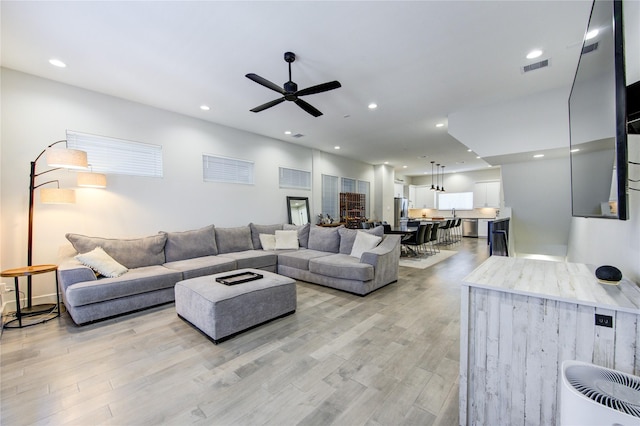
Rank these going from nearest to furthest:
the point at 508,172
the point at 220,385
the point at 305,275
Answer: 1. the point at 220,385
2. the point at 305,275
3. the point at 508,172

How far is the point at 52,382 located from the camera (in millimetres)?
1932

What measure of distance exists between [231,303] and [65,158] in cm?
269

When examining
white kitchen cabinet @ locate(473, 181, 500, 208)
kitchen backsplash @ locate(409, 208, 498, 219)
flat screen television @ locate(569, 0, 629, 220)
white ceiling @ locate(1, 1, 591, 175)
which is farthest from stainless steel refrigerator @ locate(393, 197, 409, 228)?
flat screen television @ locate(569, 0, 629, 220)

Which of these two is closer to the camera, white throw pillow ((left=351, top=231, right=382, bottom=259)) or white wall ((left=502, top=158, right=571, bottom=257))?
white throw pillow ((left=351, top=231, right=382, bottom=259))

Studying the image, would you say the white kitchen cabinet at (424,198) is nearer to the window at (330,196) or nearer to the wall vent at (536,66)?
the window at (330,196)

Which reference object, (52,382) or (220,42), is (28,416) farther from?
(220,42)

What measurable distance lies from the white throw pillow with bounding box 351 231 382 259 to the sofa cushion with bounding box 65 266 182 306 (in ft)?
9.06

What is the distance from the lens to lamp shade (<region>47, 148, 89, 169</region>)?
2930mm

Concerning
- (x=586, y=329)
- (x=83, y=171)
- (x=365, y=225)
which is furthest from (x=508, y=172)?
(x=83, y=171)

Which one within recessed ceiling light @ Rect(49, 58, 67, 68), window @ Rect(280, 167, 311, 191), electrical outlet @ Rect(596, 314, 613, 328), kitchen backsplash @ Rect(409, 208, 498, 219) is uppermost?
recessed ceiling light @ Rect(49, 58, 67, 68)

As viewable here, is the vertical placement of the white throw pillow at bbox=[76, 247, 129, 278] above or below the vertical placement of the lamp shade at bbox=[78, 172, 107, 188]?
below

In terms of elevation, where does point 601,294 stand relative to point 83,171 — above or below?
below

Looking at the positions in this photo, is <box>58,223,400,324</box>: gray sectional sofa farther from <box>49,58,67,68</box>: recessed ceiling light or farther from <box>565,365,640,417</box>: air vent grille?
<box>565,365,640,417</box>: air vent grille

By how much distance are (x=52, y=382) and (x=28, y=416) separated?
1.24 feet
